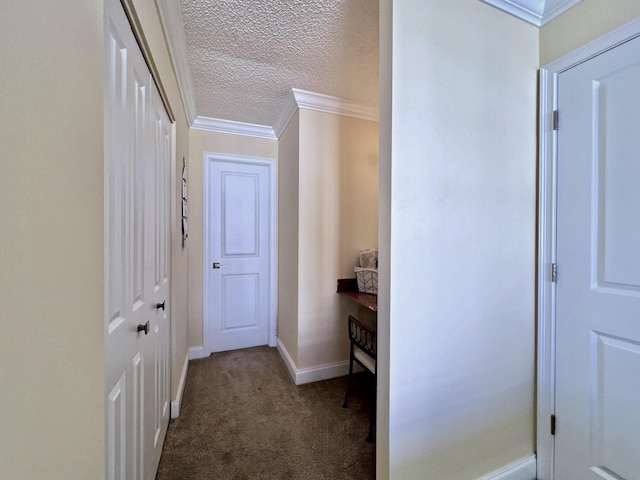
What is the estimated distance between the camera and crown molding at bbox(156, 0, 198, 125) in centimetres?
136

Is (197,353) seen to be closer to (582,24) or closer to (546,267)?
(546,267)

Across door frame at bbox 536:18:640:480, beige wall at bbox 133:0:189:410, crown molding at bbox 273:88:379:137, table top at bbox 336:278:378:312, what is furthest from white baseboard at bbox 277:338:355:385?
crown molding at bbox 273:88:379:137

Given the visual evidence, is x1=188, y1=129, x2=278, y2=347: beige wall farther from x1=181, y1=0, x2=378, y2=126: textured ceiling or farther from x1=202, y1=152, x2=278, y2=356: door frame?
x1=181, y1=0, x2=378, y2=126: textured ceiling

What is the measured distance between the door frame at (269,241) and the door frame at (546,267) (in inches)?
94.2

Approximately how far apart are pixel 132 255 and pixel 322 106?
6.50 ft

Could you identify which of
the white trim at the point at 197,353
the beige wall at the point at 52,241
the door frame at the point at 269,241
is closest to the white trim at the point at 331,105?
the door frame at the point at 269,241

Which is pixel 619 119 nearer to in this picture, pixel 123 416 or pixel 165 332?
pixel 123 416

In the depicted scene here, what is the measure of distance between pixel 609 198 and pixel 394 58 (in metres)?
1.10

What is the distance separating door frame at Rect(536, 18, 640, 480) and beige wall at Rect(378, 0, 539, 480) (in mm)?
39

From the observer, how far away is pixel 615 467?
1.12 meters

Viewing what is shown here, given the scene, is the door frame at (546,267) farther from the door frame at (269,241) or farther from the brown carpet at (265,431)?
the door frame at (269,241)

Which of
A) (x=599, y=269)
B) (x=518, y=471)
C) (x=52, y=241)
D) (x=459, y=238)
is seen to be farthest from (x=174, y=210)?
(x=518, y=471)

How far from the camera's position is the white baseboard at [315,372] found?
7.72 feet

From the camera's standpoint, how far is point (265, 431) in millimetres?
1772
